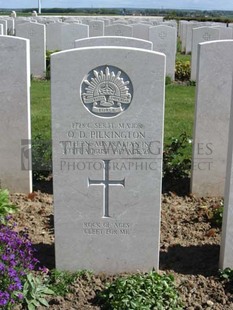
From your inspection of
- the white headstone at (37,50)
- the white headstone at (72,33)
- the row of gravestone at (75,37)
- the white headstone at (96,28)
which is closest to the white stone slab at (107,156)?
the row of gravestone at (75,37)

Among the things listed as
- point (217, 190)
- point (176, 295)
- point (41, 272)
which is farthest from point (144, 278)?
point (217, 190)

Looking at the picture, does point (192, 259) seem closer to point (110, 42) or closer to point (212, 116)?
point (212, 116)

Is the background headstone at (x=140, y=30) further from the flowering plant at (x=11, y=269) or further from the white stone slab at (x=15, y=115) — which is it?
the flowering plant at (x=11, y=269)

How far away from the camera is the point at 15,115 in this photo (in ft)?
18.4

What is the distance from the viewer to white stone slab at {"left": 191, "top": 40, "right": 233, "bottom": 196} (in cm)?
546

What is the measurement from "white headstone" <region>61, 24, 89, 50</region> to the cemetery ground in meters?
7.93

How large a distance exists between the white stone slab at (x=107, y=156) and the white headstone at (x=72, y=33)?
10.6m

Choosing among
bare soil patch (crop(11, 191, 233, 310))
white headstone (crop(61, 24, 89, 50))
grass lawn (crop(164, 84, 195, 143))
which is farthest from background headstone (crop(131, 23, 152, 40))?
bare soil patch (crop(11, 191, 233, 310))

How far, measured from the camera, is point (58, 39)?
1870 centimetres

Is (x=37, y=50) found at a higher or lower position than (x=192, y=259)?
higher

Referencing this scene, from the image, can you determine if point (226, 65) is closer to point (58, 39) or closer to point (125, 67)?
point (125, 67)

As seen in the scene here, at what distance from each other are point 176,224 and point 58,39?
14.6 meters

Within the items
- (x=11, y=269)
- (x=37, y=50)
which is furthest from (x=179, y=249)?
(x=37, y=50)

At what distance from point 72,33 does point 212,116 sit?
372 inches
